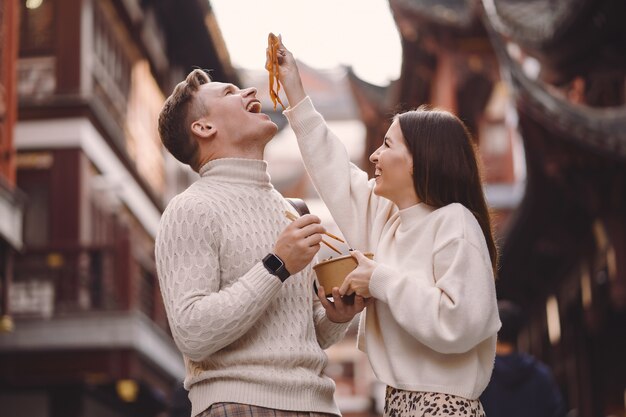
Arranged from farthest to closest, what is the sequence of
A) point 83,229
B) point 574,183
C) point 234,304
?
1. point 83,229
2. point 574,183
3. point 234,304

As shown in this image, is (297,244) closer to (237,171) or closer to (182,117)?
(237,171)

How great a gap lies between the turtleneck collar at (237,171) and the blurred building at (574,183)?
822 cm

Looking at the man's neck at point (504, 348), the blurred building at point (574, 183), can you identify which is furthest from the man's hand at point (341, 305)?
the blurred building at point (574, 183)

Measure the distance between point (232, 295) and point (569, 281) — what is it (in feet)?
49.7

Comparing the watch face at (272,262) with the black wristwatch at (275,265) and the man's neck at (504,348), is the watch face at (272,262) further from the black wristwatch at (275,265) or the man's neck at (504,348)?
the man's neck at (504,348)

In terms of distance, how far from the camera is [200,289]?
4.11 meters

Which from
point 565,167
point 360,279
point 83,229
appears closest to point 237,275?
point 360,279

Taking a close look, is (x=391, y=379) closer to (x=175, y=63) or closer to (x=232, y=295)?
(x=232, y=295)

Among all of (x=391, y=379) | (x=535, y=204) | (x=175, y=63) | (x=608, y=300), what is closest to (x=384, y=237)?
(x=391, y=379)

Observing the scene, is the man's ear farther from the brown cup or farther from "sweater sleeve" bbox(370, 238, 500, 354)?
"sweater sleeve" bbox(370, 238, 500, 354)

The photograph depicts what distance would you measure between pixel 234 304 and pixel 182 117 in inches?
32.7

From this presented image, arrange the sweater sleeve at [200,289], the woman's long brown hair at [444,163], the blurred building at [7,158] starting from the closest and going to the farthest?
the sweater sleeve at [200,289], the woman's long brown hair at [444,163], the blurred building at [7,158]

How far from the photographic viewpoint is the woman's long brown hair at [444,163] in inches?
170

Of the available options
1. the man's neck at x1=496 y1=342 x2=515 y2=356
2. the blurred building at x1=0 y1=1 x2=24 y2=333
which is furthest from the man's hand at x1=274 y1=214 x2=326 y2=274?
the blurred building at x1=0 y1=1 x2=24 y2=333
